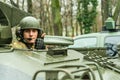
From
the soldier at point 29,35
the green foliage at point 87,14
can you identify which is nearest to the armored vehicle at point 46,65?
the soldier at point 29,35

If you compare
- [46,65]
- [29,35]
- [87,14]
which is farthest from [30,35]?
[87,14]

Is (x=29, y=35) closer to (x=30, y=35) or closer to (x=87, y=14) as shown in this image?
(x=30, y=35)

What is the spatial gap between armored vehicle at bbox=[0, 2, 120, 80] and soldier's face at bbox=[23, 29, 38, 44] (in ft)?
0.65

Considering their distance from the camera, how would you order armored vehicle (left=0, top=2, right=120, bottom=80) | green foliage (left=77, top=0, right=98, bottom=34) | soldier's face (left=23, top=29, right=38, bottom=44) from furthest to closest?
1. green foliage (left=77, top=0, right=98, bottom=34)
2. soldier's face (left=23, top=29, right=38, bottom=44)
3. armored vehicle (left=0, top=2, right=120, bottom=80)

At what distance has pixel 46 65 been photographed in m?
4.73

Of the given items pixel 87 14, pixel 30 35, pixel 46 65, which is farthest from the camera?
pixel 87 14

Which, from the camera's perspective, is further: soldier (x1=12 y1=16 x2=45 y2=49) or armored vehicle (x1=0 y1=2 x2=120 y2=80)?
soldier (x1=12 y1=16 x2=45 y2=49)

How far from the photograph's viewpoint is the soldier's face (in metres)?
5.81

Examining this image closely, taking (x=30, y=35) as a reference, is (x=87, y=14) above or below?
above

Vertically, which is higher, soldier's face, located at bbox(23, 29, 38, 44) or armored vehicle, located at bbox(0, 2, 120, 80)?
soldier's face, located at bbox(23, 29, 38, 44)

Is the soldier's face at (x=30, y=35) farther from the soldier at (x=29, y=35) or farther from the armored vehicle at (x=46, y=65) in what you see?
the armored vehicle at (x=46, y=65)

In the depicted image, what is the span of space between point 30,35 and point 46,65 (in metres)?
1.16

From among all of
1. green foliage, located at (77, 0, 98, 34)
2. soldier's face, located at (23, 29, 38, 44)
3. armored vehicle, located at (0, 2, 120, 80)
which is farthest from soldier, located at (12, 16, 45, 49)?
green foliage, located at (77, 0, 98, 34)

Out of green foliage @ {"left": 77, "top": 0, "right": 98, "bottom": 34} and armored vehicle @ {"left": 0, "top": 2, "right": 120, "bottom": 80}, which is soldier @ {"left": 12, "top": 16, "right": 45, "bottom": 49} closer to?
armored vehicle @ {"left": 0, "top": 2, "right": 120, "bottom": 80}
